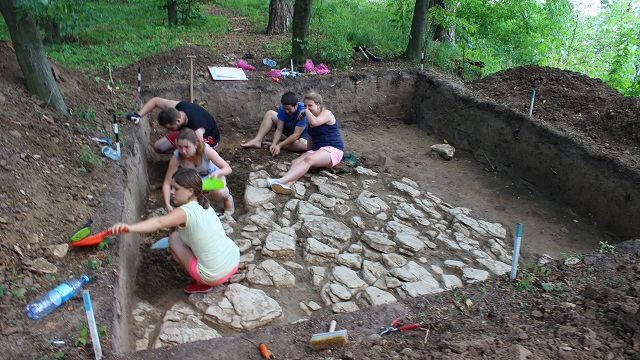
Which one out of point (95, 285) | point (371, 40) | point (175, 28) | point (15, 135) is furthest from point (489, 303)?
point (175, 28)

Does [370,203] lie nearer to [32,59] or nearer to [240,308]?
[240,308]

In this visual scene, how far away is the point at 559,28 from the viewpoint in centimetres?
1272

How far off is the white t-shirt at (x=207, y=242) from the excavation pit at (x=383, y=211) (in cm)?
22

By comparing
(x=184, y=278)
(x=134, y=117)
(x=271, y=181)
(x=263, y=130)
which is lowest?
(x=184, y=278)

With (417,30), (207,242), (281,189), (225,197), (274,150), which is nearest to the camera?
(207,242)

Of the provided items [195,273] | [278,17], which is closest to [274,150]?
[195,273]

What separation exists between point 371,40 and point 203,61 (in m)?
3.46

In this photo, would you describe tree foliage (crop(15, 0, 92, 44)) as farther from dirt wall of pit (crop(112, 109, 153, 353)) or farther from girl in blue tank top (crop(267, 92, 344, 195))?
girl in blue tank top (crop(267, 92, 344, 195))

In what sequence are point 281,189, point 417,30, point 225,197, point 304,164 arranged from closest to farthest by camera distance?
point 225,197
point 281,189
point 304,164
point 417,30

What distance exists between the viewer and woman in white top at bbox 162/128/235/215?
4.72m

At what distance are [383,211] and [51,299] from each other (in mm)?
3492

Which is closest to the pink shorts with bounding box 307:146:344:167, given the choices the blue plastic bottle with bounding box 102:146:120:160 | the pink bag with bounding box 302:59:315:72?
the blue plastic bottle with bounding box 102:146:120:160

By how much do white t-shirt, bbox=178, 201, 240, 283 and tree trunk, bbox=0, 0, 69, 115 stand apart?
8.74 feet

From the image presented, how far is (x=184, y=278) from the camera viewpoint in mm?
4355
